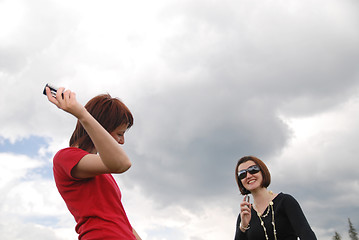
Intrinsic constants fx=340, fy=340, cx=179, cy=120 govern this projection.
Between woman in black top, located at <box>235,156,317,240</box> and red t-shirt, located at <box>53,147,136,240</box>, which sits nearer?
red t-shirt, located at <box>53,147,136,240</box>

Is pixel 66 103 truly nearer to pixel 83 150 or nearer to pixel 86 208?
pixel 83 150

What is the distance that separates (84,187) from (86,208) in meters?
0.19

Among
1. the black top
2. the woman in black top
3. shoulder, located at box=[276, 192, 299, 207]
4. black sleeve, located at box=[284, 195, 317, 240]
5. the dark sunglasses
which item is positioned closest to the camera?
black sleeve, located at box=[284, 195, 317, 240]

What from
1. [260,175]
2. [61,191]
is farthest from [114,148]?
[260,175]

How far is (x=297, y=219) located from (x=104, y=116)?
4.03 meters

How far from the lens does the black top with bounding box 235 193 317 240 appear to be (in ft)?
18.3

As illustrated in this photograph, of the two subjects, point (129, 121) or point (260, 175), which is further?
point (260, 175)

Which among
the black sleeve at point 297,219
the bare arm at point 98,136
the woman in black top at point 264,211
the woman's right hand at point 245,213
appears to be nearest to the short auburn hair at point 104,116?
the bare arm at point 98,136

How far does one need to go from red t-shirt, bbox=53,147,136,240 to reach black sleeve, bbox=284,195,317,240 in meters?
3.44

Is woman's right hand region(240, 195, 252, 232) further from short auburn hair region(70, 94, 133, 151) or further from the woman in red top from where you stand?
short auburn hair region(70, 94, 133, 151)

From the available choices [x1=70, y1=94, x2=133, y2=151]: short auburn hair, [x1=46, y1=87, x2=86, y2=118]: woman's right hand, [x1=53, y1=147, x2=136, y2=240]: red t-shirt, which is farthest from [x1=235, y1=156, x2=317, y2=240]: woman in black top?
[x1=46, y1=87, x2=86, y2=118]: woman's right hand

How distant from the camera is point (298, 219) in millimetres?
5688

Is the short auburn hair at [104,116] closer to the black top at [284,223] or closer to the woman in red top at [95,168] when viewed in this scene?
the woman in red top at [95,168]

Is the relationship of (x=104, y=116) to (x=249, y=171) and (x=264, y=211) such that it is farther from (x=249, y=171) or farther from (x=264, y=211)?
(x=264, y=211)
